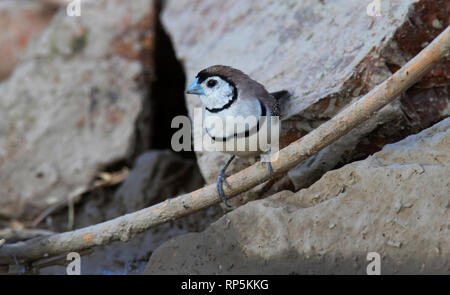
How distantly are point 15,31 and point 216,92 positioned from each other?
12.7ft

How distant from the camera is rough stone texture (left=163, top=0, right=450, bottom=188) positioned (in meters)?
3.44

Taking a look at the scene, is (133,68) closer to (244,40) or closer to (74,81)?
(74,81)

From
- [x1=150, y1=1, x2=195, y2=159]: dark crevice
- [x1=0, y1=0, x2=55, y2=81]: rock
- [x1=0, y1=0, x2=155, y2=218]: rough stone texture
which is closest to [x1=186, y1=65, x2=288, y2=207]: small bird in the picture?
[x1=0, y1=0, x2=155, y2=218]: rough stone texture

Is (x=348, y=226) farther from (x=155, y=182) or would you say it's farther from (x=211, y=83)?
(x=155, y=182)

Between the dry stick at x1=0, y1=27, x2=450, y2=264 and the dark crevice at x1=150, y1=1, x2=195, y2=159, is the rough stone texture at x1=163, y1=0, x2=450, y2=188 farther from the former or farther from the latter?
the dark crevice at x1=150, y1=1, x2=195, y2=159

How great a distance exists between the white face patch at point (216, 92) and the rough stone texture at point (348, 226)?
656 millimetres

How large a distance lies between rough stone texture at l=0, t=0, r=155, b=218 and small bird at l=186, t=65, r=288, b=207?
212cm

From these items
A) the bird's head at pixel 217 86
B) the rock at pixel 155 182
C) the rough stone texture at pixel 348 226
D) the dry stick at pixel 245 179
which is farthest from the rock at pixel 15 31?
the rough stone texture at pixel 348 226

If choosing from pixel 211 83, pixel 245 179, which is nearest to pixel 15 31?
pixel 211 83

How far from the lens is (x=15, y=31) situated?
6465 mm

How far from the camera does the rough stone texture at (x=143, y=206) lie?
4426 mm

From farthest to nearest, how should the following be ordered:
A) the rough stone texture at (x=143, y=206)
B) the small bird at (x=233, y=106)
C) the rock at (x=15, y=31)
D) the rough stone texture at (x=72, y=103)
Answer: the rock at (x=15, y=31) → the rough stone texture at (x=72, y=103) → the rough stone texture at (x=143, y=206) → the small bird at (x=233, y=106)

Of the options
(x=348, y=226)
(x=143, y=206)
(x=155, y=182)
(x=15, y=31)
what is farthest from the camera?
(x=15, y=31)

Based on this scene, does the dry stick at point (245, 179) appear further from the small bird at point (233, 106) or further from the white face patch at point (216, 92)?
the white face patch at point (216, 92)
